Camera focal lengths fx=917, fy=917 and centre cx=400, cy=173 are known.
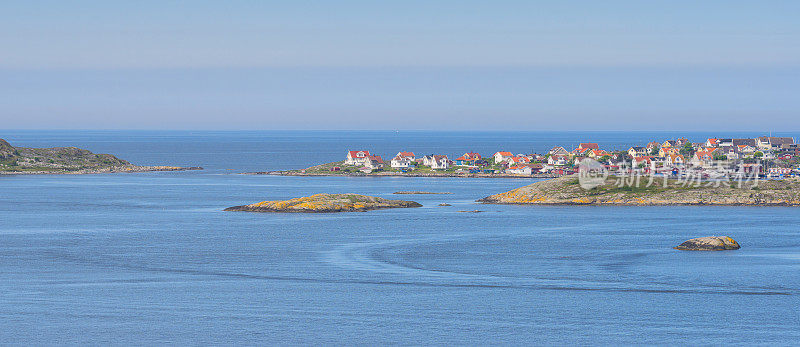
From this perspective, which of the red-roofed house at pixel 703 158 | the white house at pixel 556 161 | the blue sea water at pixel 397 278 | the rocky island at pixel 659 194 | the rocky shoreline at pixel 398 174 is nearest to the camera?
the blue sea water at pixel 397 278

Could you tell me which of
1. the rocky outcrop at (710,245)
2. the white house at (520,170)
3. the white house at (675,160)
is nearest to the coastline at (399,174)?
the white house at (520,170)

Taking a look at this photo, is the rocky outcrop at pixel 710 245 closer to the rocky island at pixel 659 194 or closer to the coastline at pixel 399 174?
the rocky island at pixel 659 194

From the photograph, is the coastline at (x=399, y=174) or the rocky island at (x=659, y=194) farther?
the coastline at (x=399, y=174)

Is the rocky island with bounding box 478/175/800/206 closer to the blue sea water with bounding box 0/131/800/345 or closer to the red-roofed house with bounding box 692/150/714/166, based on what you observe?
the blue sea water with bounding box 0/131/800/345

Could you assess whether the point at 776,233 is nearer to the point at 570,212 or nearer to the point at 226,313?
the point at 570,212

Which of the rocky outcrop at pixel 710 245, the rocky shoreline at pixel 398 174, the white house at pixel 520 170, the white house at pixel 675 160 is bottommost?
the rocky shoreline at pixel 398 174

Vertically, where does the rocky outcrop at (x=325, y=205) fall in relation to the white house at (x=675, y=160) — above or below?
below

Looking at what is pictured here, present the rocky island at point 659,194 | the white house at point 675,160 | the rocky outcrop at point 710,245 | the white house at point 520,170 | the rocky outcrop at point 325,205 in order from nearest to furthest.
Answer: the rocky outcrop at point 710,245
the rocky outcrop at point 325,205
the rocky island at point 659,194
the white house at point 675,160
the white house at point 520,170

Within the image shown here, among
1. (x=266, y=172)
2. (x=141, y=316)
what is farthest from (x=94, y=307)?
(x=266, y=172)

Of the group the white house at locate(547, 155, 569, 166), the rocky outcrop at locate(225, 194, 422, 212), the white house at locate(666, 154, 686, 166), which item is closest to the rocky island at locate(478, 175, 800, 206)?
the rocky outcrop at locate(225, 194, 422, 212)
